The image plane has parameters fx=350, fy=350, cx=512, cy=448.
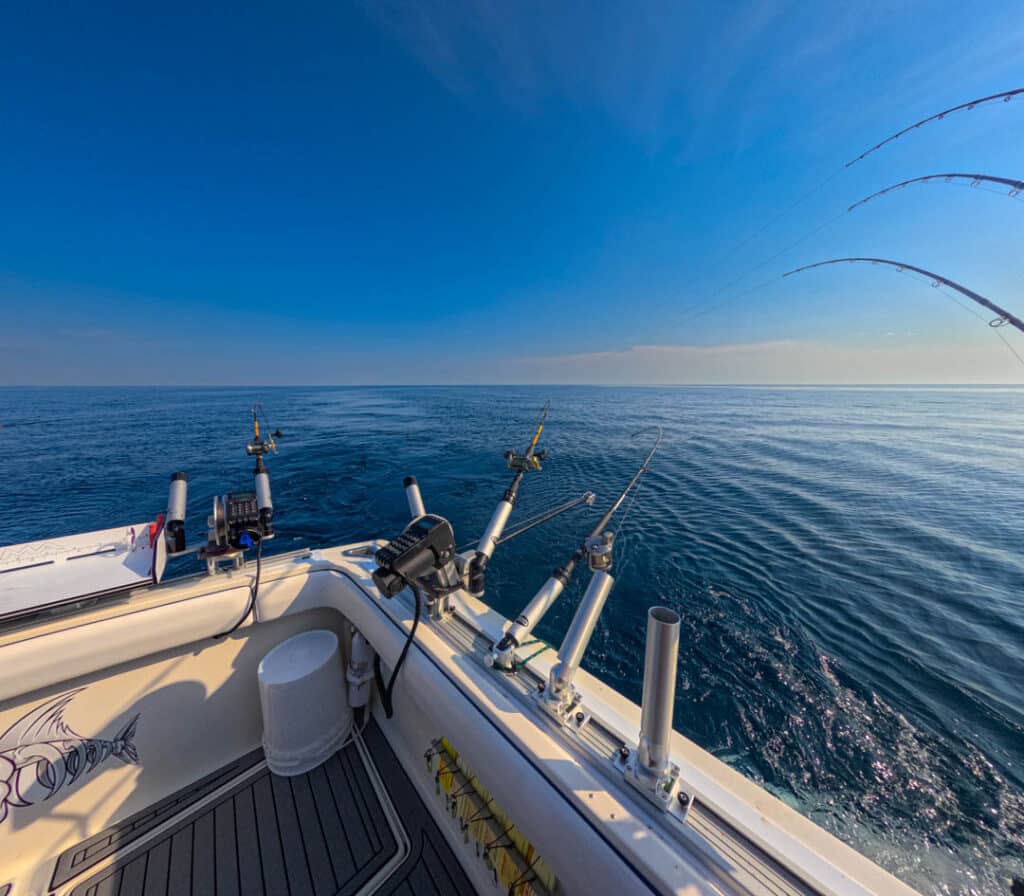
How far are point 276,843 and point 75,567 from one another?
1.90m

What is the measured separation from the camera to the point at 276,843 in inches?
76.5

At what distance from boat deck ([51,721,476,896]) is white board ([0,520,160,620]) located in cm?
140

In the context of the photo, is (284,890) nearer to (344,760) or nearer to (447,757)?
(344,760)

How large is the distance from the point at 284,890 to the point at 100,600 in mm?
1828

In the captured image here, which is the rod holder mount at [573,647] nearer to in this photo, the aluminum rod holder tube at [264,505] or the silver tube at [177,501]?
the aluminum rod holder tube at [264,505]

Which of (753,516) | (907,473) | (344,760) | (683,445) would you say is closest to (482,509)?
(344,760)

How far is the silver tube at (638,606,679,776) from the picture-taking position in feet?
3.05

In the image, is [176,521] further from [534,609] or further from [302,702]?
[534,609]

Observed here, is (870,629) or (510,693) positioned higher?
(510,693)

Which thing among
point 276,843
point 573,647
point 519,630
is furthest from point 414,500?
point 276,843

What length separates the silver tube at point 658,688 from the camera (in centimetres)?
93

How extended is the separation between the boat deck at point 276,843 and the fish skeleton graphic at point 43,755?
1.31 feet

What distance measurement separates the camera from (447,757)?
1.95m

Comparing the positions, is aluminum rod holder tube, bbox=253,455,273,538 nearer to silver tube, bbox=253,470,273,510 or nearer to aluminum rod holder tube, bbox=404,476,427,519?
silver tube, bbox=253,470,273,510
